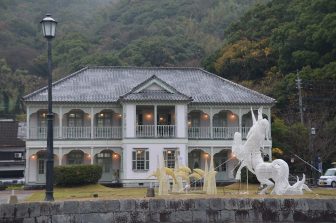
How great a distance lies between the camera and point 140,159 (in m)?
45.3

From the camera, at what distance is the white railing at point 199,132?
47469 mm

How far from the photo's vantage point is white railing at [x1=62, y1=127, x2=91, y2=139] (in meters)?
45.9

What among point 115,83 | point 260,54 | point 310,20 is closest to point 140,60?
point 260,54

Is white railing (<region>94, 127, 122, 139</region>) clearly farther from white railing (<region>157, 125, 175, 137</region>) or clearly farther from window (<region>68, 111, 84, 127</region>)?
white railing (<region>157, 125, 175, 137</region>)

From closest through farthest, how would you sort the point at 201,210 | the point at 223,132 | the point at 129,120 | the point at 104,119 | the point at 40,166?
the point at 201,210 → the point at 129,120 → the point at 40,166 → the point at 223,132 → the point at 104,119

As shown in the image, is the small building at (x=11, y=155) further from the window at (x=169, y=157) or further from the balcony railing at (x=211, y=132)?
the balcony railing at (x=211, y=132)

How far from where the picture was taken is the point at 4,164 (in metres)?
62.1

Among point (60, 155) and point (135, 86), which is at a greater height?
point (135, 86)

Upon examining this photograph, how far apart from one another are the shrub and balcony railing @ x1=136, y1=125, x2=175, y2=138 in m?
5.78

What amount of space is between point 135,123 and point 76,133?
16.7 ft

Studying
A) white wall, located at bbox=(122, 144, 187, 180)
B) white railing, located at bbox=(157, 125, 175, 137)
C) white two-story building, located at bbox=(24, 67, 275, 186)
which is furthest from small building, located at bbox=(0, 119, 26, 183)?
white railing, located at bbox=(157, 125, 175, 137)

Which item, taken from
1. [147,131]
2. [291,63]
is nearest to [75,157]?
[147,131]

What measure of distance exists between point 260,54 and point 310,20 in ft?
25.9

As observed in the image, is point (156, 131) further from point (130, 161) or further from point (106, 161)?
point (106, 161)
